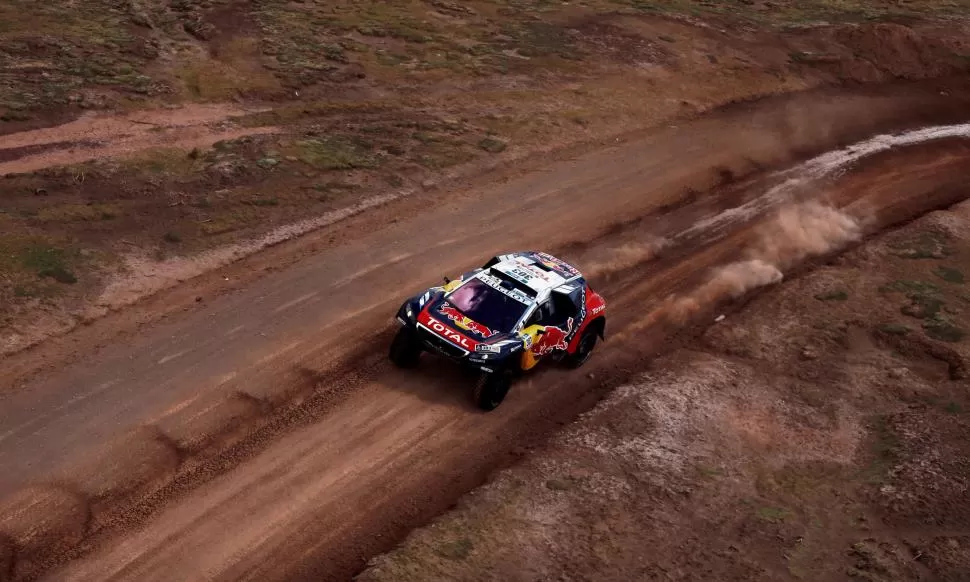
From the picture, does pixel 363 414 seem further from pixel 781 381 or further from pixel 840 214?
pixel 840 214

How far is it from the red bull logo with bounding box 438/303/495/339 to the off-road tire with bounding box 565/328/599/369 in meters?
2.62

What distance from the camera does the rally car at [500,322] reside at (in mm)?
17719

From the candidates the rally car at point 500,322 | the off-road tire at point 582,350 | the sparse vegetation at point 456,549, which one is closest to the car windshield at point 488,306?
the rally car at point 500,322

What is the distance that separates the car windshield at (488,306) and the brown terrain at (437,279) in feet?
5.20

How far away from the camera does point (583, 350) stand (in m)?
20.1

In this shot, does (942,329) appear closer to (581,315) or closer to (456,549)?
(581,315)

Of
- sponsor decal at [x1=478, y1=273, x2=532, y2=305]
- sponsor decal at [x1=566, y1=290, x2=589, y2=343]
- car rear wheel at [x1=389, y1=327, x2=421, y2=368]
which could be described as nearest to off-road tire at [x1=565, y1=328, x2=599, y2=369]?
sponsor decal at [x1=566, y1=290, x2=589, y2=343]

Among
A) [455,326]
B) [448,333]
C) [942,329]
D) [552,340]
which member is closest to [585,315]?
[552,340]

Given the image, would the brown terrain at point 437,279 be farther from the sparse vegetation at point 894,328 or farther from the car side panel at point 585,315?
the car side panel at point 585,315

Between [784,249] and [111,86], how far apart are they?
20585 mm

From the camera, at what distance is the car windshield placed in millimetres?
18141

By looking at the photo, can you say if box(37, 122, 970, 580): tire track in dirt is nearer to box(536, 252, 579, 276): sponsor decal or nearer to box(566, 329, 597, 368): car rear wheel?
box(566, 329, 597, 368): car rear wheel

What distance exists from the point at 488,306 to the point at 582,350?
2.76m

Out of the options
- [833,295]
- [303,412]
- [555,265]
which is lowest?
[303,412]
